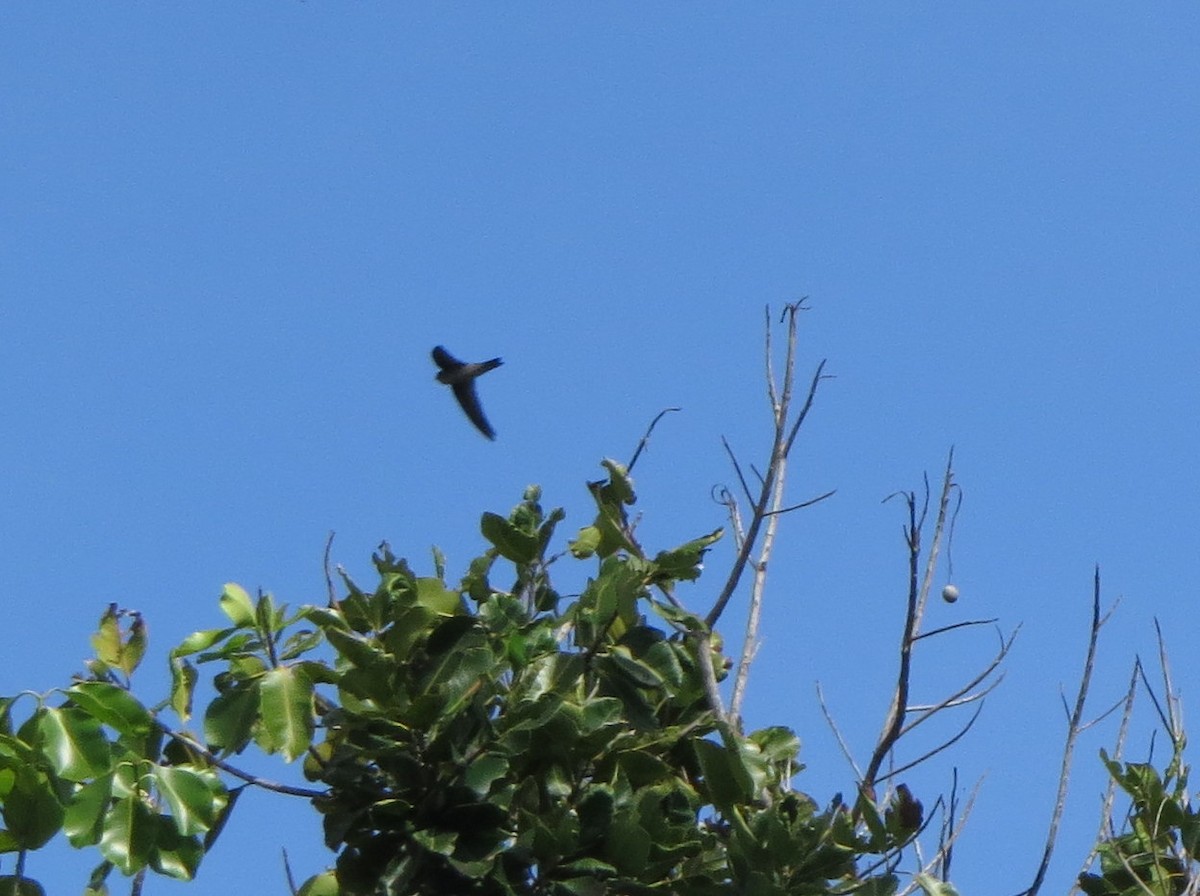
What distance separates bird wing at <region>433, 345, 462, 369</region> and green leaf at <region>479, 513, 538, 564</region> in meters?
2.46

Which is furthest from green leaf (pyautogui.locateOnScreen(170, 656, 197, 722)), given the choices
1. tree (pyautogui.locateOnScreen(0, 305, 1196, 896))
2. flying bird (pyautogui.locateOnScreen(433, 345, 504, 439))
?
flying bird (pyautogui.locateOnScreen(433, 345, 504, 439))

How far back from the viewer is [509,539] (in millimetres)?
3424

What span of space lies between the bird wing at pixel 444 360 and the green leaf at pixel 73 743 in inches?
125

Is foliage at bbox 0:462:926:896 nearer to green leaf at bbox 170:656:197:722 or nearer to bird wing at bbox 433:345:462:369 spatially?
green leaf at bbox 170:656:197:722

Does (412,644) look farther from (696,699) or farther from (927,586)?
(927,586)

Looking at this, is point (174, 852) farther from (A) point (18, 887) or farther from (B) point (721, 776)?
(B) point (721, 776)

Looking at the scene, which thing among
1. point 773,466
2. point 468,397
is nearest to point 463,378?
point 468,397

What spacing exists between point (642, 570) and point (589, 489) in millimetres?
376

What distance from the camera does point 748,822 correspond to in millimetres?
3074

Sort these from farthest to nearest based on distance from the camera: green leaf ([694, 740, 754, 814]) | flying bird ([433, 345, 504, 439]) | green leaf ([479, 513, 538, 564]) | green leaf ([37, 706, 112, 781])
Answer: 1. flying bird ([433, 345, 504, 439])
2. green leaf ([479, 513, 538, 564])
3. green leaf ([694, 740, 754, 814])
4. green leaf ([37, 706, 112, 781])

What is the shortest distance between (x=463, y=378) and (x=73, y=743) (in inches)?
127

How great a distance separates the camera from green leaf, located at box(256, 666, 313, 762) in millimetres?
3064

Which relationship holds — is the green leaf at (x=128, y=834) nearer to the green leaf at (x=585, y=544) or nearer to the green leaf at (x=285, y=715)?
the green leaf at (x=285, y=715)

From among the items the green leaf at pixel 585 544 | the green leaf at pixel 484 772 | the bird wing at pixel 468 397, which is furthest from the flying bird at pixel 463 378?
the green leaf at pixel 484 772
